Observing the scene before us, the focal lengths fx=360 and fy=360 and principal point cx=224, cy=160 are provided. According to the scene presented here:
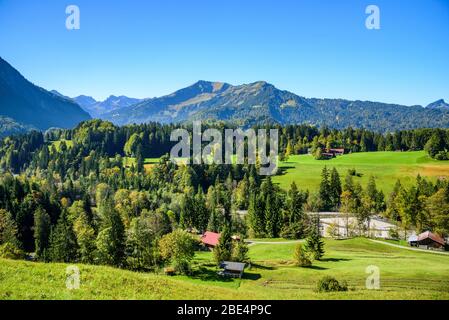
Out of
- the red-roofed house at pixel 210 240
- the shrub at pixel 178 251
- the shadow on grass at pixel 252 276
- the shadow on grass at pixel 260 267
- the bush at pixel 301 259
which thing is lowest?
the red-roofed house at pixel 210 240

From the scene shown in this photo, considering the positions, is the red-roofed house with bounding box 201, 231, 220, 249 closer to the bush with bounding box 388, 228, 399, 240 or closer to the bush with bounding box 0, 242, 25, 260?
the bush with bounding box 0, 242, 25, 260

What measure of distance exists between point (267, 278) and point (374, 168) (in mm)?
112908

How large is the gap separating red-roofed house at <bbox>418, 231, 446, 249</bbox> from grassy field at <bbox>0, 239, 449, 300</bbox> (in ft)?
30.7

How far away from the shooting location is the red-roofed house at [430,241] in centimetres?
7956

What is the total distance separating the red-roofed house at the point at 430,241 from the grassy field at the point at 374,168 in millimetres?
44507

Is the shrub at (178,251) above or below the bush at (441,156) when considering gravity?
below

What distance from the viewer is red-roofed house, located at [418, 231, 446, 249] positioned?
79562mm

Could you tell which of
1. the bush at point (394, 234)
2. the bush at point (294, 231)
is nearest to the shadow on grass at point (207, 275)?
the bush at point (294, 231)

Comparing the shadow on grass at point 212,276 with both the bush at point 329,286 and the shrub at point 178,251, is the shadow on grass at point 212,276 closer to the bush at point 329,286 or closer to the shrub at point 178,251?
the shrub at point 178,251

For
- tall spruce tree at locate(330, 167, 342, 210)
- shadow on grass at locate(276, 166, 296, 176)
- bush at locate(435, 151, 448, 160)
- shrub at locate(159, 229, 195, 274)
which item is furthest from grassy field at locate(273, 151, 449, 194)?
→ shrub at locate(159, 229, 195, 274)

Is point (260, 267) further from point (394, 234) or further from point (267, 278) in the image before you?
point (394, 234)

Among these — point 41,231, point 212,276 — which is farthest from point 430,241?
point 41,231
